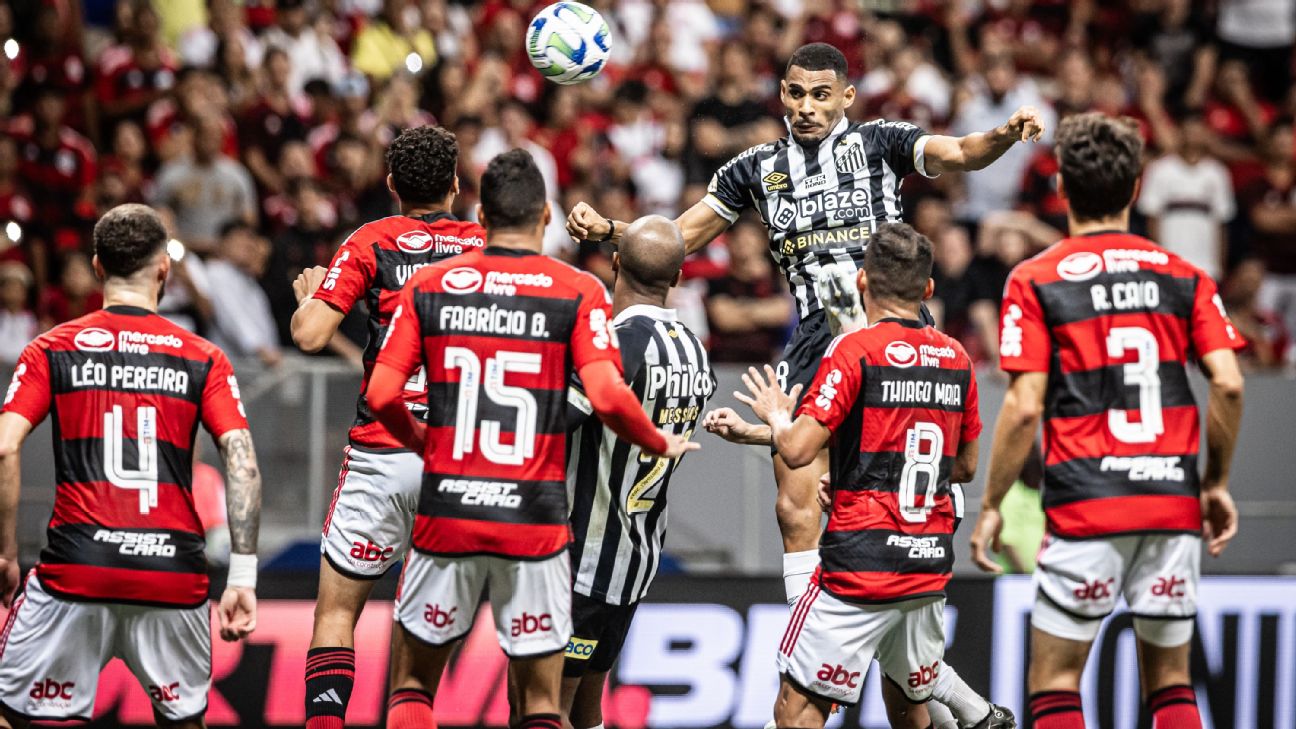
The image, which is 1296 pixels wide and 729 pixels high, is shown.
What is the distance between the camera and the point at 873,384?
6.29 metres

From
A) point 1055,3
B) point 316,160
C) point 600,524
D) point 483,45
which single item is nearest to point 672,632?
point 600,524

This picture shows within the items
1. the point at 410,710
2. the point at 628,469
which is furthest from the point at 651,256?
the point at 410,710

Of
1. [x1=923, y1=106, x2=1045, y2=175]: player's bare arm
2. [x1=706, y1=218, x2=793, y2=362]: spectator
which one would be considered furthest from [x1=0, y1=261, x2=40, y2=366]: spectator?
[x1=923, y1=106, x2=1045, y2=175]: player's bare arm

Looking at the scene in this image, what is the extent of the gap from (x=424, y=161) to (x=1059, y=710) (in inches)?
144

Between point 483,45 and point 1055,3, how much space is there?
6.97 m

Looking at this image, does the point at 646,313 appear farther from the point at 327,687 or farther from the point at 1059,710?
the point at 1059,710

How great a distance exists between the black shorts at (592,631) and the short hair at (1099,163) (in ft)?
8.64

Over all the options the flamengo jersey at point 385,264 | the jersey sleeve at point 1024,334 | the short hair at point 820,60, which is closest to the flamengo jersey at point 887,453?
the jersey sleeve at point 1024,334

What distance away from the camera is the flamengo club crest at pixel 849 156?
7641 mm

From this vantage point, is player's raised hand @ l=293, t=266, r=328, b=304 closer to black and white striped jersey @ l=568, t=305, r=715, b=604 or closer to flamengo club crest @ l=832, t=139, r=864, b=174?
black and white striped jersey @ l=568, t=305, r=715, b=604

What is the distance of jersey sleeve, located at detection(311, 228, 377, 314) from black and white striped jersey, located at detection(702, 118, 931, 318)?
206 centimetres

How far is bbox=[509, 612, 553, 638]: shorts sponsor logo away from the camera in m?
5.99

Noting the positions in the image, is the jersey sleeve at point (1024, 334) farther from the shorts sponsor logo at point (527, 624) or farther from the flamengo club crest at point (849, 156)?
the shorts sponsor logo at point (527, 624)

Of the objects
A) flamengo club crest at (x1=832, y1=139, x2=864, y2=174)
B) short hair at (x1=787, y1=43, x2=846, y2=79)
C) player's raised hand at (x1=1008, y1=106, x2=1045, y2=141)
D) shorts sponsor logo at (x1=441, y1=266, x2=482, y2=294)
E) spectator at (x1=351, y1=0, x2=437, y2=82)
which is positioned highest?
spectator at (x1=351, y1=0, x2=437, y2=82)
